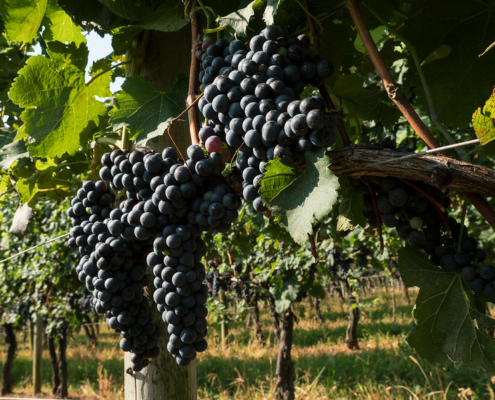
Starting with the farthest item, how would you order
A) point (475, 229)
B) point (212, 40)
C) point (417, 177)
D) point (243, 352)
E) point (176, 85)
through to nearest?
point (243, 352)
point (475, 229)
point (176, 85)
point (212, 40)
point (417, 177)

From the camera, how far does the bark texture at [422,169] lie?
0.75 meters

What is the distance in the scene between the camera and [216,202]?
0.91 metres

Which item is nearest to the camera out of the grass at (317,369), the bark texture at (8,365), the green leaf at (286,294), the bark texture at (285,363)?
the green leaf at (286,294)

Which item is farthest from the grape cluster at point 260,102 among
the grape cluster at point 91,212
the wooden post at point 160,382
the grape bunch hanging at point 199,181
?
the wooden post at point 160,382

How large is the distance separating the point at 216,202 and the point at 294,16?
552 mm

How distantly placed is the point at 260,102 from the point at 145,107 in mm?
523

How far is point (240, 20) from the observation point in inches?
36.9

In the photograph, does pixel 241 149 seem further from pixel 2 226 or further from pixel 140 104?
pixel 2 226

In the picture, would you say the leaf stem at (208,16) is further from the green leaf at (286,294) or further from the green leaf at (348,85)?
the green leaf at (286,294)

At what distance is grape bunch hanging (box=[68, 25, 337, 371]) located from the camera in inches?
32.4

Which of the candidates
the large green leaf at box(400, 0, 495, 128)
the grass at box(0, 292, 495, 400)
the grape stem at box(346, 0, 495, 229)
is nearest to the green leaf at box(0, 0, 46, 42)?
the grape stem at box(346, 0, 495, 229)

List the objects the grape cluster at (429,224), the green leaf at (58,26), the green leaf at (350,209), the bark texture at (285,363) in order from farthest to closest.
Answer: the bark texture at (285,363) → the green leaf at (58,26) → the green leaf at (350,209) → the grape cluster at (429,224)

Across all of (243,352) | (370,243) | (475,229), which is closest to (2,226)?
(243,352)

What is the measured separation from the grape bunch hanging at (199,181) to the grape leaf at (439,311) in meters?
0.40
